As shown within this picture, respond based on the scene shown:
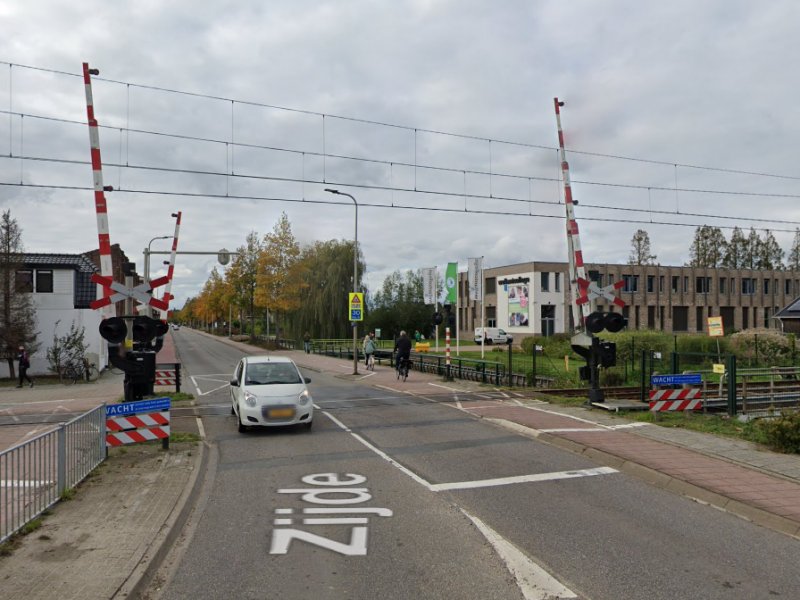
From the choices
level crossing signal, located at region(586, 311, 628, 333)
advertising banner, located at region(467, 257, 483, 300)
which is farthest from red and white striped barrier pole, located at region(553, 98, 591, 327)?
advertising banner, located at region(467, 257, 483, 300)

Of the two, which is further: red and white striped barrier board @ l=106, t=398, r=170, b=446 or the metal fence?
red and white striped barrier board @ l=106, t=398, r=170, b=446

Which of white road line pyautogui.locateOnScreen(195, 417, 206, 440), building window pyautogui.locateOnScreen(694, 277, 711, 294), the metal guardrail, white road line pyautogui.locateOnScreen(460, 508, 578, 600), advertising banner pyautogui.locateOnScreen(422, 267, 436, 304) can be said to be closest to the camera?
white road line pyautogui.locateOnScreen(460, 508, 578, 600)

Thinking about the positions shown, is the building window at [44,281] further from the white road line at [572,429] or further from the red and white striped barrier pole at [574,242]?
the white road line at [572,429]

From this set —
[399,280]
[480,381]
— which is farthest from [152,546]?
[399,280]

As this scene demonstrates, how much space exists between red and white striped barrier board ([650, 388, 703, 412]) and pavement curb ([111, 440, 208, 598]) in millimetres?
9484

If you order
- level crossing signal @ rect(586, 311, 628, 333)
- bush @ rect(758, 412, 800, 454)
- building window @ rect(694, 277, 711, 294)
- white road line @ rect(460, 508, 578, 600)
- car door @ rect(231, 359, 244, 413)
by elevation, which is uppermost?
building window @ rect(694, 277, 711, 294)

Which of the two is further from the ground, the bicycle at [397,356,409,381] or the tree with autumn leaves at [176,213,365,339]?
the tree with autumn leaves at [176,213,365,339]

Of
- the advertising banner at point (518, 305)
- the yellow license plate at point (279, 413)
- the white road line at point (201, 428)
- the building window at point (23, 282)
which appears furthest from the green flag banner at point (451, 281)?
the advertising banner at point (518, 305)

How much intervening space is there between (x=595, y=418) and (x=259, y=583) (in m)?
10.3

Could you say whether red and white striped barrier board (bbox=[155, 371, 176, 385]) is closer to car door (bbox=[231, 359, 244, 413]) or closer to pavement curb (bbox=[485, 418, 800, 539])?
car door (bbox=[231, 359, 244, 413])

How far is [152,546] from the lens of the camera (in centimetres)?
571

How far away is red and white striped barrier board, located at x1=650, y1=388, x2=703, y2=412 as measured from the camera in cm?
1349

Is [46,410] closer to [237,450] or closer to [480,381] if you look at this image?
[237,450]

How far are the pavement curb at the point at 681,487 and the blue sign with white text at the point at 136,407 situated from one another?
21.7 feet
